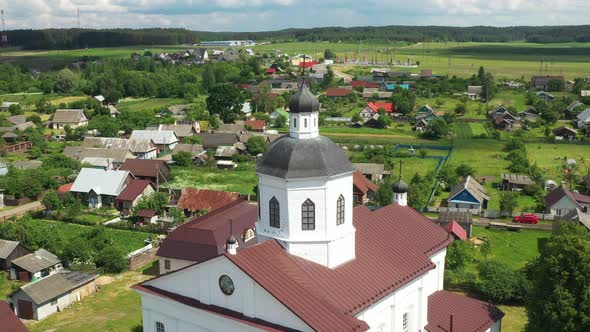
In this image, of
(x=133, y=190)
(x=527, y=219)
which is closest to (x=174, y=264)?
(x=133, y=190)

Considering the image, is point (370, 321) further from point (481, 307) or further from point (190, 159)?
point (190, 159)

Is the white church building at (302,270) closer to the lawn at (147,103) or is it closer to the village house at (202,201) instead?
the village house at (202,201)

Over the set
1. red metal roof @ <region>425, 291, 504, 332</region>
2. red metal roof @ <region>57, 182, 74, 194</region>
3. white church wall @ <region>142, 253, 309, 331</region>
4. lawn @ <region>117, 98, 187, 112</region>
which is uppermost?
white church wall @ <region>142, 253, 309, 331</region>

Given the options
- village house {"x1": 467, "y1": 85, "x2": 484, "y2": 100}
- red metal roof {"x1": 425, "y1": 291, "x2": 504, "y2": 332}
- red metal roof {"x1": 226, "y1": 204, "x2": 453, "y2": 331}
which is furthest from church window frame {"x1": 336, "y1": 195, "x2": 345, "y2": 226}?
village house {"x1": 467, "y1": 85, "x2": 484, "y2": 100}

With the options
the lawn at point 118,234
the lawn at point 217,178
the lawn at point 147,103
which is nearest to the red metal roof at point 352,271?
the lawn at point 118,234

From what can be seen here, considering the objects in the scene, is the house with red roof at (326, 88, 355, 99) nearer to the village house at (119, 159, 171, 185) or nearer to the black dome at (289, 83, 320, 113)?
the village house at (119, 159, 171, 185)
